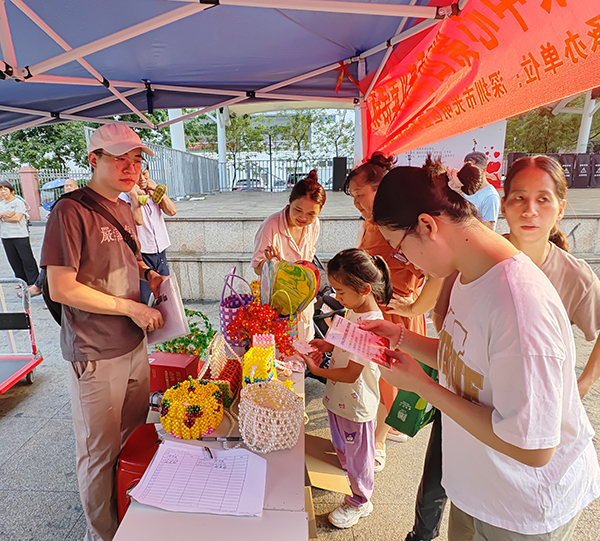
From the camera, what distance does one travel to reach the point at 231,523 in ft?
3.37

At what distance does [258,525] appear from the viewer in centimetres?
102

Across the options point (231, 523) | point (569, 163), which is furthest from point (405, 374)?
point (569, 163)

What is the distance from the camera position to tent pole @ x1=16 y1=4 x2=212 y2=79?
173 centimetres

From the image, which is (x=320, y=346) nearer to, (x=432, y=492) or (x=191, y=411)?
(x=191, y=411)

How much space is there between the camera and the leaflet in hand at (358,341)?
108 centimetres

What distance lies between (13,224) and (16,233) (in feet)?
0.46

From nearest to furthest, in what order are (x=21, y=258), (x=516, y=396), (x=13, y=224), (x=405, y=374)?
(x=516, y=396) < (x=405, y=374) < (x=13, y=224) < (x=21, y=258)

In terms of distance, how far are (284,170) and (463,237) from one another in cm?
1600

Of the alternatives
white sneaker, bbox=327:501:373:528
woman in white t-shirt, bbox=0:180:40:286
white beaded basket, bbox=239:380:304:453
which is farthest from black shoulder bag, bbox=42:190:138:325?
woman in white t-shirt, bbox=0:180:40:286

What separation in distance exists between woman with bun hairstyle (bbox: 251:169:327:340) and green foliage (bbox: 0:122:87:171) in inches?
674

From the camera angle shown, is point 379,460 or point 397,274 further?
point 379,460

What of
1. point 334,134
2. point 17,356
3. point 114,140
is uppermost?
point 334,134

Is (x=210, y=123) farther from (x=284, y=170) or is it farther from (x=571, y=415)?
(x=571, y=415)

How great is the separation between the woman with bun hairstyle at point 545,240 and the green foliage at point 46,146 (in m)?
18.7
